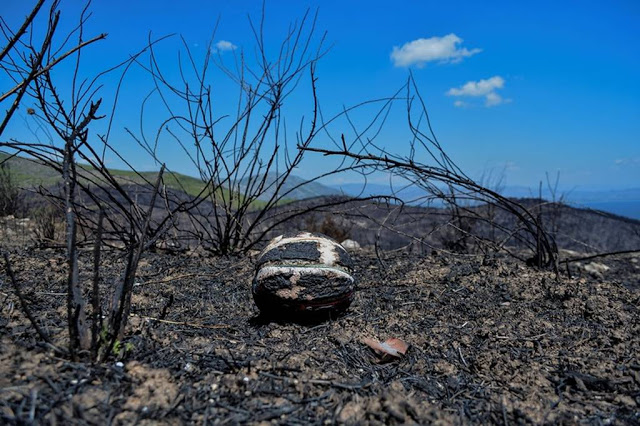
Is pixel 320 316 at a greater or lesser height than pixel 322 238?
lesser

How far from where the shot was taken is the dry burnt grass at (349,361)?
2100 mm

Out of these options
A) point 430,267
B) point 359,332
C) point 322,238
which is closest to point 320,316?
point 359,332

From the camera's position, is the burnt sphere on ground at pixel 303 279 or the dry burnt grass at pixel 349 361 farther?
the burnt sphere on ground at pixel 303 279

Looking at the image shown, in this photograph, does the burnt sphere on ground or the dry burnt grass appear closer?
the dry burnt grass

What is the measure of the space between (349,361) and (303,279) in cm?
69

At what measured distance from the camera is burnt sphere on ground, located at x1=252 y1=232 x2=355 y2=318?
3.22 m

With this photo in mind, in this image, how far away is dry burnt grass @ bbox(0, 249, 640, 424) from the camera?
6.89ft

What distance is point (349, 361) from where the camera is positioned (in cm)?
278

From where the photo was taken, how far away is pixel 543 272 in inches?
203

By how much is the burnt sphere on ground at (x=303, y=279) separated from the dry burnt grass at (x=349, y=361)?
0.54 feet

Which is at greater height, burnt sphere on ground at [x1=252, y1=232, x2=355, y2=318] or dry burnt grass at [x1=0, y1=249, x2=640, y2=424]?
burnt sphere on ground at [x1=252, y1=232, x2=355, y2=318]

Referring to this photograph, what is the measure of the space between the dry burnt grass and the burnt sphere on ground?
164 mm

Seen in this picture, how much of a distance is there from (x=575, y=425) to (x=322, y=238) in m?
2.07

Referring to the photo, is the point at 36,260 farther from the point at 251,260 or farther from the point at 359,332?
the point at 359,332
